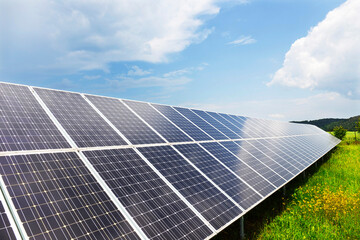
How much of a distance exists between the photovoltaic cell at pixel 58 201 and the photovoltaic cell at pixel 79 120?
150cm

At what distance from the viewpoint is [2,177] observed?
5.23 m

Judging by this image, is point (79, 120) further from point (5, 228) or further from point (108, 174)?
point (5, 228)

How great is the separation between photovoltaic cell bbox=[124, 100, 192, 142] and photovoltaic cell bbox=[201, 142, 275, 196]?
1388 millimetres

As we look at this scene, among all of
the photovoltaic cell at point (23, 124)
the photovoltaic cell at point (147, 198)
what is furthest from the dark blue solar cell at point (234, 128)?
the photovoltaic cell at point (23, 124)

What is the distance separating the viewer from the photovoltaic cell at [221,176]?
904cm

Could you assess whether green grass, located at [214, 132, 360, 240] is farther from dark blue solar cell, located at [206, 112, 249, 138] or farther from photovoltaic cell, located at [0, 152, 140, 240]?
photovoltaic cell, located at [0, 152, 140, 240]

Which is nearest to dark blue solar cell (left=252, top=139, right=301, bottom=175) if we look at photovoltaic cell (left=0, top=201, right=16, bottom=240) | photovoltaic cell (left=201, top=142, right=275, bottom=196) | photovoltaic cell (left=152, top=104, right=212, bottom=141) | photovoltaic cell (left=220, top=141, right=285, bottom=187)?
photovoltaic cell (left=220, top=141, right=285, bottom=187)

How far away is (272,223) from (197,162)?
452 cm

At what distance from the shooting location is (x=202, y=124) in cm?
1588

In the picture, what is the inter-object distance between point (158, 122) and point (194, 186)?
475cm

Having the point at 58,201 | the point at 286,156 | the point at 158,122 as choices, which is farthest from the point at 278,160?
the point at 58,201

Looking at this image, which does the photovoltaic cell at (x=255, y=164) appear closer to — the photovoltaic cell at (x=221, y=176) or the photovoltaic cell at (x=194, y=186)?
the photovoltaic cell at (x=221, y=176)

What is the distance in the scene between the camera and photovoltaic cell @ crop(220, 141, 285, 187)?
39.8 feet

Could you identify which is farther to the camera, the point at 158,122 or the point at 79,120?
the point at 158,122
